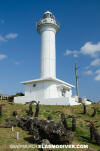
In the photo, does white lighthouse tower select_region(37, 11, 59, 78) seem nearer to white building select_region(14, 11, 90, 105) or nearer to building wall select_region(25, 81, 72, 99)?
white building select_region(14, 11, 90, 105)

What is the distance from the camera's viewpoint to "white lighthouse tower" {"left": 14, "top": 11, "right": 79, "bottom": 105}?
116ft

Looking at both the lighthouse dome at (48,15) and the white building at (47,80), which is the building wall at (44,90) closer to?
the white building at (47,80)

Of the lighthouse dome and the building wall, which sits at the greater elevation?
the lighthouse dome

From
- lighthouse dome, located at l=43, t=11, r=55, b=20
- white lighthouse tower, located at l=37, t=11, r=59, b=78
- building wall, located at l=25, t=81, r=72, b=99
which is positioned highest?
lighthouse dome, located at l=43, t=11, r=55, b=20

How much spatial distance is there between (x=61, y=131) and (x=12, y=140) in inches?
141

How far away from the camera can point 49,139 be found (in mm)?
12992

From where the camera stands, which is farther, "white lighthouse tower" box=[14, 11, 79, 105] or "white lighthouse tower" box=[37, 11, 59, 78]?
"white lighthouse tower" box=[37, 11, 59, 78]

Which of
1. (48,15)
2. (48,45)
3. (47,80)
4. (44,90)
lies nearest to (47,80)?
(47,80)

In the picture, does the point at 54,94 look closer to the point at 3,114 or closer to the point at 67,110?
the point at 67,110

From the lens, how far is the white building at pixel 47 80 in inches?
1390

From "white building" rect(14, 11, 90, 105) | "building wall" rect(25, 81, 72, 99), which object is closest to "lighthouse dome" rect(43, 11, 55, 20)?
"white building" rect(14, 11, 90, 105)

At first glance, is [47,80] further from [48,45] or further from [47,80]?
[48,45]

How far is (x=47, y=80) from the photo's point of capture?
35594 mm

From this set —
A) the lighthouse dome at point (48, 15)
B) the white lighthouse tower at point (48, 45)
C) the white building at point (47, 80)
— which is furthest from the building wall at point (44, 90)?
the lighthouse dome at point (48, 15)
